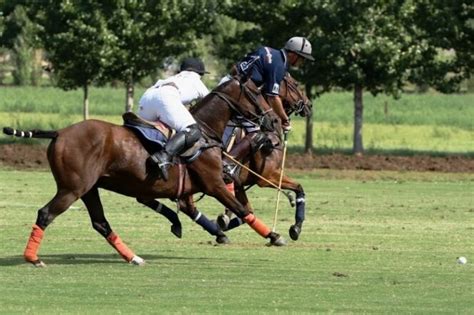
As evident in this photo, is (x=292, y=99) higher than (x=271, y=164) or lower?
higher

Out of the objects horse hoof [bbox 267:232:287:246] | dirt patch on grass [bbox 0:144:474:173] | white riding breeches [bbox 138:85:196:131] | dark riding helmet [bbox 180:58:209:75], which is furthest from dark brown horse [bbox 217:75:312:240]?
dirt patch on grass [bbox 0:144:474:173]

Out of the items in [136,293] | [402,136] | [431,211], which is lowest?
[402,136]

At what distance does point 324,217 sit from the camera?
86.2 ft

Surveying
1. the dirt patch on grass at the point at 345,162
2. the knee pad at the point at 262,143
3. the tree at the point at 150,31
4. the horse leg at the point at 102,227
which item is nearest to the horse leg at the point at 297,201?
the knee pad at the point at 262,143

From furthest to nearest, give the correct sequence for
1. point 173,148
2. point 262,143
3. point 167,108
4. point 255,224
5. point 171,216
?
point 262,143
point 171,216
point 255,224
point 167,108
point 173,148

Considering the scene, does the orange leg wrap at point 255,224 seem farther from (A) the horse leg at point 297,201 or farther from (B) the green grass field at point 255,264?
(A) the horse leg at point 297,201

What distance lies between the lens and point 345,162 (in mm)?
42500

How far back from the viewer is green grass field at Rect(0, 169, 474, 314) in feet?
47.0

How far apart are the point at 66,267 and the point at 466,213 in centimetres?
1199

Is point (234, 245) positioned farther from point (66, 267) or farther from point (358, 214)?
point (358, 214)

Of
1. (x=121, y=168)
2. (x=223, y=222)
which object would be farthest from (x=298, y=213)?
(x=121, y=168)

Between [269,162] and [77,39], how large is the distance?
28.3 metres

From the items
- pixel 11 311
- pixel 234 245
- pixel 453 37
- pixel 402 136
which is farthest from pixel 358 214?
pixel 402 136

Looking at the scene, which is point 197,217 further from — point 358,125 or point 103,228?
point 358,125
